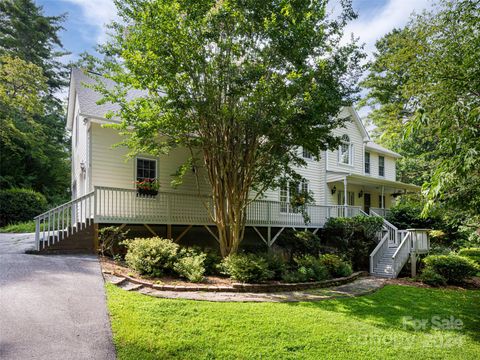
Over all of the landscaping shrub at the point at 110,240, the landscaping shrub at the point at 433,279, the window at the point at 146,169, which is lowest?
the landscaping shrub at the point at 433,279

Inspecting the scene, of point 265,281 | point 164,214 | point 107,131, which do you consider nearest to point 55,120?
point 107,131

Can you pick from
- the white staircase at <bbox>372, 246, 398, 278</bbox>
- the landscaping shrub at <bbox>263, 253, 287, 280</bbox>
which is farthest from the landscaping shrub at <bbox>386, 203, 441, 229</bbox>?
the landscaping shrub at <bbox>263, 253, 287, 280</bbox>

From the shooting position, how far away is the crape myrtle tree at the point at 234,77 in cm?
866

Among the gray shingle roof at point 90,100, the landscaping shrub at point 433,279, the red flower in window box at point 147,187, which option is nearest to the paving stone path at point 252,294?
the landscaping shrub at point 433,279

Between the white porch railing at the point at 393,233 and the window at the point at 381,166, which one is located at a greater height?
the window at the point at 381,166

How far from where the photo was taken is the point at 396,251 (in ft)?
41.8

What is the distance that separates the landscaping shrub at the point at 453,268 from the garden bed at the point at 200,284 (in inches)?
186

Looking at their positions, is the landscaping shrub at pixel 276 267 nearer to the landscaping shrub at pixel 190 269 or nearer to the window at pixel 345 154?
the landscaping shrub at pixel 190 269

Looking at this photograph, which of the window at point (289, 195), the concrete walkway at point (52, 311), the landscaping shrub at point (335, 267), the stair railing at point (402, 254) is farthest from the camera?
the stair railing at point (402, 254)

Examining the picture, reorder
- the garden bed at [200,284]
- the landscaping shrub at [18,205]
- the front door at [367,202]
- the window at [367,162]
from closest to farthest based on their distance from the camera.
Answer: the garden bed at [200,284], the landscaping shrub at [18,205], the front door at [367,202], the window at [367,162]

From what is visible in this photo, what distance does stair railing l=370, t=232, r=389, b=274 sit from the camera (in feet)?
43.5

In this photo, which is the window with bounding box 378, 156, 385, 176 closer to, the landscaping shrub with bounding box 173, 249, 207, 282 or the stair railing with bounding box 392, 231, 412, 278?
the stair railing with bounding box 392, 231, 412, 278

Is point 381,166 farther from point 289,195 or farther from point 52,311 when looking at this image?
point 52,311

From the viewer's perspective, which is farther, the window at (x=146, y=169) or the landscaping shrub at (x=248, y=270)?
the window at (x=146, y=169)
